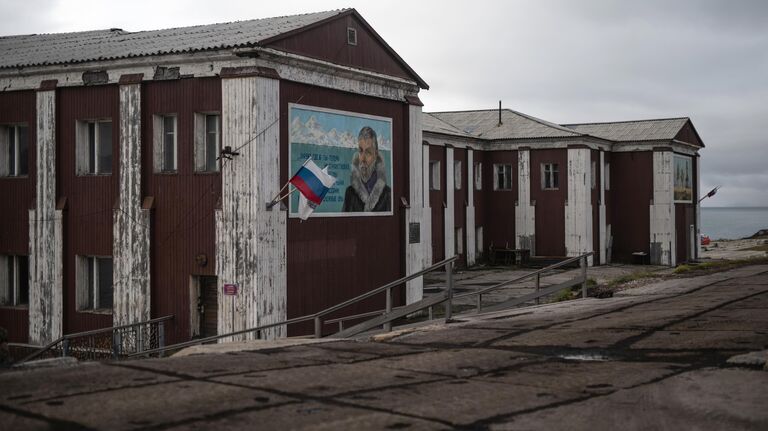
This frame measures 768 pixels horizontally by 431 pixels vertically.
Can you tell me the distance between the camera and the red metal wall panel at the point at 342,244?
20.9 m

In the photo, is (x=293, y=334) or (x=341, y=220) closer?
(x=293, y=334)

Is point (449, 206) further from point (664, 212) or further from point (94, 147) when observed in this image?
point (94, 147)

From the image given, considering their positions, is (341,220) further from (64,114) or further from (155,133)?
(64,114)

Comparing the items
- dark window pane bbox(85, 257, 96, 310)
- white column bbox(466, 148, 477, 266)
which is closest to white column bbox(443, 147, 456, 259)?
white column bbox(466, 148, 477, 266)

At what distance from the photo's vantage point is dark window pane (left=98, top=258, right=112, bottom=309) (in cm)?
2230

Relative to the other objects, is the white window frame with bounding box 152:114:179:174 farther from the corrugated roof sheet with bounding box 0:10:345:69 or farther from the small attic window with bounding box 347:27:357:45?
the small attic window with bounding box 347:27:357:45

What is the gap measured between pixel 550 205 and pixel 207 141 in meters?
26.2

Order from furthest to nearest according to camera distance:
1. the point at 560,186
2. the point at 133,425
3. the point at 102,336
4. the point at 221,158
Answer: the point at 560,186
the point at 102,336
the point at 221,158
the point at 133,425

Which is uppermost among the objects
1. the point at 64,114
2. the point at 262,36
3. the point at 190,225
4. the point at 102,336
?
the point at 262,36

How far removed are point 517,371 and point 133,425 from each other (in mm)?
4585

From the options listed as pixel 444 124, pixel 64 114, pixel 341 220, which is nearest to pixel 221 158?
pixel 341 220

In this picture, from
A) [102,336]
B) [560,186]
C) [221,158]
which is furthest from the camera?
[560,186]

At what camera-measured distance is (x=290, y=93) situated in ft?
68.7

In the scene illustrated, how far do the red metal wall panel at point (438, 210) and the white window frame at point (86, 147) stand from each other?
769 inches
